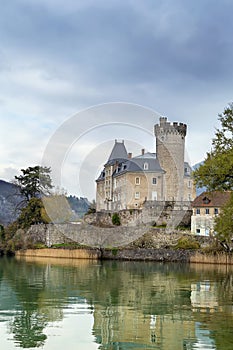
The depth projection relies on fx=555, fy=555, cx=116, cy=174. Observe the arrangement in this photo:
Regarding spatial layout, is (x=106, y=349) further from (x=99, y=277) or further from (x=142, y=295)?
(x=99, y=277)

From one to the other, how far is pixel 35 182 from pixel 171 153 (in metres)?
15.6

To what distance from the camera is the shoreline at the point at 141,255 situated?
4104 centimetres

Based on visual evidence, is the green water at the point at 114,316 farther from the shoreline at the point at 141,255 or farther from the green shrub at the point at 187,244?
the green shrub at the point at 187,244

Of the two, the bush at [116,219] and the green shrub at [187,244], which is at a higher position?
the bush at [116,219]

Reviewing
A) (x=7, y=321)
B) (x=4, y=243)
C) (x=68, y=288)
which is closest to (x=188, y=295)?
(x=68, y=288)

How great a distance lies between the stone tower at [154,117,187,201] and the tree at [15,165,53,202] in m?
12.8

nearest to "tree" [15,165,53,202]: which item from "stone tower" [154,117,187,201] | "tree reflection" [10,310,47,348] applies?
"stone tower" [154,117,187,201]

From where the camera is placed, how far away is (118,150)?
65.9 metres

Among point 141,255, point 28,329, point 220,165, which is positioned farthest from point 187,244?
point 28,329

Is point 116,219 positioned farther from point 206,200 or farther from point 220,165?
point 220,165

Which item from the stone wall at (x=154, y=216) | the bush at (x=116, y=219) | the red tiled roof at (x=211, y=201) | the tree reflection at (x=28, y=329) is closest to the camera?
the tree reflection at (x=28, y=329)

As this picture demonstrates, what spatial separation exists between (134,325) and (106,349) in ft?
8.41

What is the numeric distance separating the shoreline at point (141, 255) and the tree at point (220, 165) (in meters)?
20.0

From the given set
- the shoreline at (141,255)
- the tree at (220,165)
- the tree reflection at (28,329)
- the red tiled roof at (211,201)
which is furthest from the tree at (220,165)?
the red tiled roof at (211,201)
